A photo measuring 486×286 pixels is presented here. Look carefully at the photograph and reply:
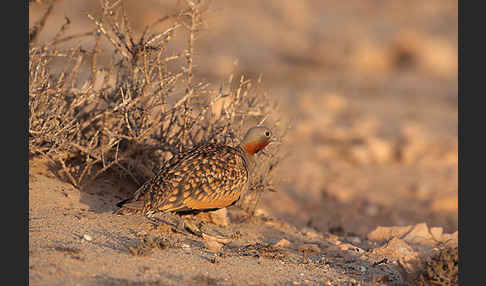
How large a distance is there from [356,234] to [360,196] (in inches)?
90.2

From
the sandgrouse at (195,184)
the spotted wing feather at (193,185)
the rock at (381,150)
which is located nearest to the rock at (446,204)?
the rock at (381,150)

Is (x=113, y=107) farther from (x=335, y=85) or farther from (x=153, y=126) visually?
(x=335, y=85)

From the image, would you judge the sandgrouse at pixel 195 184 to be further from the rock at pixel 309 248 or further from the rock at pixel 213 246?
the rock at pixel 309 248

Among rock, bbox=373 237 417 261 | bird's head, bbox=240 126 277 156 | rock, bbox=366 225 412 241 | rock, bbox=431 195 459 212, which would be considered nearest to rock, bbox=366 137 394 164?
rock, bbox=431 195 459 212

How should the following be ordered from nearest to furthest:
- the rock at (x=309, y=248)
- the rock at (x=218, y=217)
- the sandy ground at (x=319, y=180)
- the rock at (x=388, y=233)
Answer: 1. the sandy ground at (x=319, y=180)
2. the rock at (x=309, y=248)
3. the rock at (x=218, y=217)
4. the rock at (x=388, y=233)

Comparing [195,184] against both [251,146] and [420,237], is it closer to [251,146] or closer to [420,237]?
[251,146]


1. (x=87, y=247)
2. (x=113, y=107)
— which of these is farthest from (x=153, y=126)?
(x=87, y=247)

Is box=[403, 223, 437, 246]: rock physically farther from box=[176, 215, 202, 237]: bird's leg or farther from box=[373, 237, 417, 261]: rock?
box=[176, 215, 202, 237]: bird's leg

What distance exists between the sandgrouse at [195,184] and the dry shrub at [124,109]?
0.61 metres

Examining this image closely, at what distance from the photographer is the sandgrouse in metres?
4.67

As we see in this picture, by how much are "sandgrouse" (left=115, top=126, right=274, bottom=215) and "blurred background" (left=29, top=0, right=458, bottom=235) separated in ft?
3.92

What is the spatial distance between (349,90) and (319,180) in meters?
6.87

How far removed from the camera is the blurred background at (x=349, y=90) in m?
8.36

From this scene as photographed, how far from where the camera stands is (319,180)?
941 centimetres
